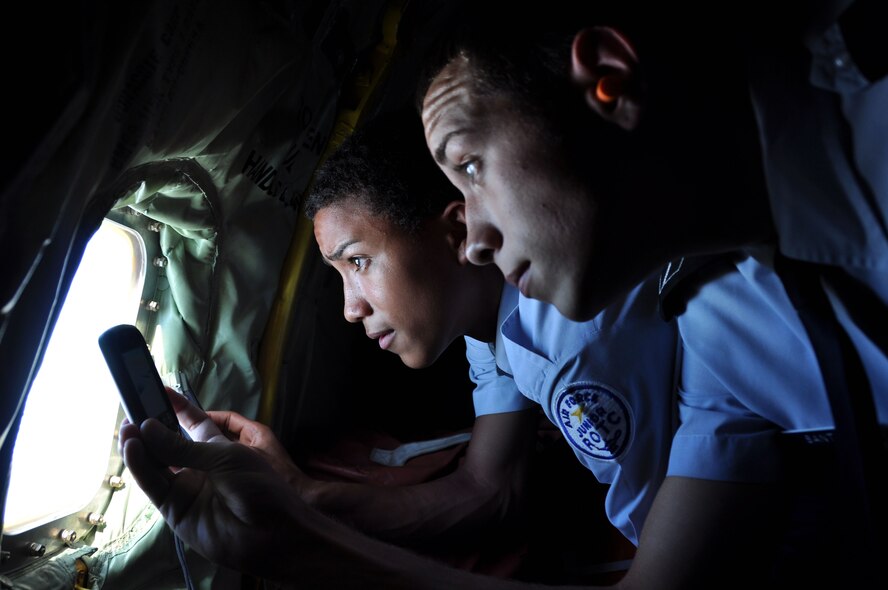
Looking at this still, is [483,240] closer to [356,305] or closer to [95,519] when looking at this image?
[356,305]

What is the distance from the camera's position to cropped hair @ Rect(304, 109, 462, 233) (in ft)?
4.44

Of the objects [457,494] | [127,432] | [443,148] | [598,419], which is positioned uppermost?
[443,148]

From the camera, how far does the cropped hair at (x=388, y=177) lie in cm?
135

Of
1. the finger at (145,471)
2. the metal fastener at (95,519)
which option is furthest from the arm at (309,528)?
the metal fastener at (95,519)

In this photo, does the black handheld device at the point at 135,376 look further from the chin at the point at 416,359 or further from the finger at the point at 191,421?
the chin at the point at 416,359

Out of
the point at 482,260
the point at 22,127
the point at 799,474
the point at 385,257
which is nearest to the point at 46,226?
the point at 22,127

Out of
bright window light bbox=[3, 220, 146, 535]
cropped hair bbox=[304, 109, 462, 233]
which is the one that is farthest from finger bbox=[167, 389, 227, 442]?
cropped hair bbox=[304, 109, 462, 233]

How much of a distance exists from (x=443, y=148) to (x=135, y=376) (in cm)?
55

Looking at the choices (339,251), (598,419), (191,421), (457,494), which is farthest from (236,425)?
(598,419)

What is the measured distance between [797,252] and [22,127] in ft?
2.69

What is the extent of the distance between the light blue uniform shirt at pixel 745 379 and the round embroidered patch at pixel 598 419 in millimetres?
100

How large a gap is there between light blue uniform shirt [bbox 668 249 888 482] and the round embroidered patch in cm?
10

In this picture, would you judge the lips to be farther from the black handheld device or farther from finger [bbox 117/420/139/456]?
finger [bbox 117/420/139/456]

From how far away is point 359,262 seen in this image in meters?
1.35
